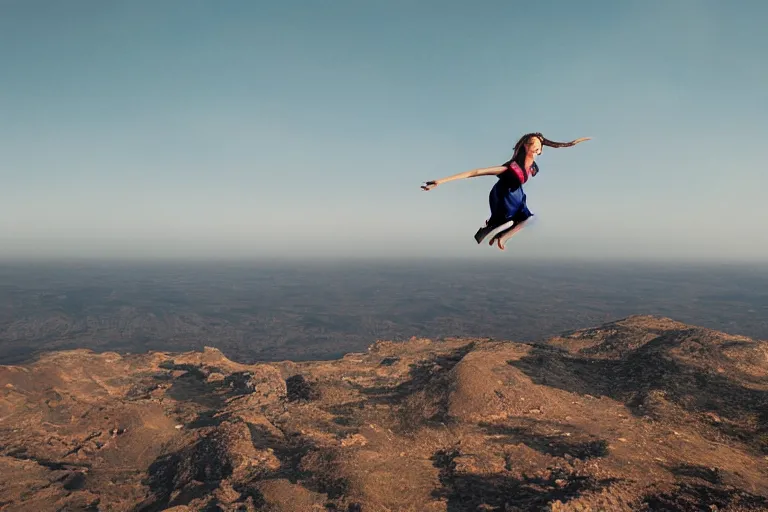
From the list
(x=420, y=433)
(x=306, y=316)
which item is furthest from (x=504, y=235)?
(x=306, y=316)

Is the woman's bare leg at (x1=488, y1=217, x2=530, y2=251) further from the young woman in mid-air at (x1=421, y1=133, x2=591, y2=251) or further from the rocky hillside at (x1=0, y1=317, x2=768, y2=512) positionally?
the rocky hillside at (x1=0, y1=317, x2=768, y2=512)

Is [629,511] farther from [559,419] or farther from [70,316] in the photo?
[70,316]

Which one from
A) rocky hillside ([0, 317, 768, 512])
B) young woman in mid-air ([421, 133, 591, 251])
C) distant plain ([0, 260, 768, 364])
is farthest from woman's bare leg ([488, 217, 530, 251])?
distant plain ([0, 260, 768, 364])

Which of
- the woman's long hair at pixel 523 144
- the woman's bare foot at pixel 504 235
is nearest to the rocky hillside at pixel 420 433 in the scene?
the woman's bare foot at pixel 504 235

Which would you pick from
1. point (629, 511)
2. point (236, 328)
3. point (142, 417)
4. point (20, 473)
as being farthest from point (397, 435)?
point (236, 328)

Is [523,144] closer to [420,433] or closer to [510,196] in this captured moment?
[510,196]

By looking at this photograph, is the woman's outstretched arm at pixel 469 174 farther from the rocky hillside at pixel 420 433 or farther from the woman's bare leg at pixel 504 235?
the rocky hillside at pixel 420 433
